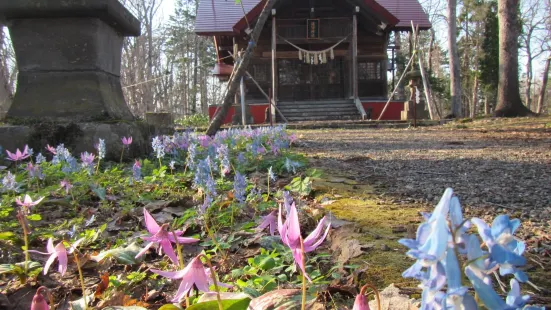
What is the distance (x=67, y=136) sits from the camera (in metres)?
4.43

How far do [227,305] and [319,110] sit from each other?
58.8 feet

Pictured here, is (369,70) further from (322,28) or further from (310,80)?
(322,28)

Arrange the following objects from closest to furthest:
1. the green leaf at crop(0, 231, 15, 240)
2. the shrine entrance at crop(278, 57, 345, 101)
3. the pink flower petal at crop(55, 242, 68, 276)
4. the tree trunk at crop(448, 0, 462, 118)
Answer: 1. the pink flower petal at crop(55, 242, 68, 276)
2. the green leaf at crop(0, 231, 15, 240)
3. the tree trunk at crop(448, 0, 462, 118)
4. the shrine entrance at crop(278, 57, 345, 101)

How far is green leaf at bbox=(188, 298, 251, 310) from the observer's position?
0.80 m

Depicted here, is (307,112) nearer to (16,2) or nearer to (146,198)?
A: (16,2)

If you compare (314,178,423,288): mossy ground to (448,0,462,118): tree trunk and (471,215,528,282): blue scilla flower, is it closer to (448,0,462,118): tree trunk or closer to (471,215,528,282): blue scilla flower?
(471,215,528,282): blue scilla flower

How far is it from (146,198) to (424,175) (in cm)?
219

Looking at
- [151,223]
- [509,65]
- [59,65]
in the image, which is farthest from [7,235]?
[509,65]

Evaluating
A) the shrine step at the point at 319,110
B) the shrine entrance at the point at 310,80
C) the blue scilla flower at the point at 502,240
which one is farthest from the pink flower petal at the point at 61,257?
the shrine entrance at the point at 310,80

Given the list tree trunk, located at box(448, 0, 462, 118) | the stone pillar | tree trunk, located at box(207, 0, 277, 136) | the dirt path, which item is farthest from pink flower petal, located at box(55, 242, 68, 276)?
tree trunk, located at box(448, 0, 462, 118)

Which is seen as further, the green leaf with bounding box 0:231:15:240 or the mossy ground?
the green leaf with bounding box 0:231:15:240

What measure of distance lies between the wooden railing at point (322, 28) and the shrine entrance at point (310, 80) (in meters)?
1.68

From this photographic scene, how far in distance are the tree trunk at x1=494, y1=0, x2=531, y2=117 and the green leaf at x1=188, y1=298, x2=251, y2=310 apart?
13.6m

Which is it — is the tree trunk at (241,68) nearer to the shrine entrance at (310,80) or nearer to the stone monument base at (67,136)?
the stone monument base at (67,136)
